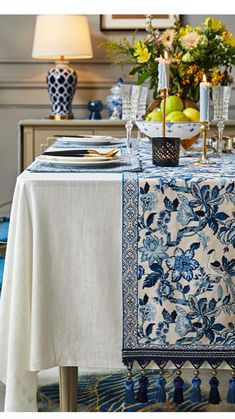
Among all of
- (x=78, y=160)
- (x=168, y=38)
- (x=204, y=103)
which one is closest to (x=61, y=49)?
(x=168, y=38)

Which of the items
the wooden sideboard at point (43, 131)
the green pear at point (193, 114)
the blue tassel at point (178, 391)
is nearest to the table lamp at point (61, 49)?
the wooden sideboard at point (43, 131)

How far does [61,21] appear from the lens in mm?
4488

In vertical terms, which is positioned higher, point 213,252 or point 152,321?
point 213,252

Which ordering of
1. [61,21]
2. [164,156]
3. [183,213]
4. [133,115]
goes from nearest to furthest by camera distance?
1. [183,213]
2. [164,156]
3. [133,115]
4. [61,21]

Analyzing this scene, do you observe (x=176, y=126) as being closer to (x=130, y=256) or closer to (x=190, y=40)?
(x=190, y=40)

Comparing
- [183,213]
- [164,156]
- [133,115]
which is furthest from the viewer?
[133,115]

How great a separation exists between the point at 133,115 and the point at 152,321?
0.86 m

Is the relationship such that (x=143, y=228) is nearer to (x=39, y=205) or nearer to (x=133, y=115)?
(x=39, y=205)

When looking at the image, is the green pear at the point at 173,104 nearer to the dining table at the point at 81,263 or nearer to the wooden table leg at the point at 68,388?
the dining table at the point at 81,263

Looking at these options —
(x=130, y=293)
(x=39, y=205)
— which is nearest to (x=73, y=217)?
(x=39, y=205)

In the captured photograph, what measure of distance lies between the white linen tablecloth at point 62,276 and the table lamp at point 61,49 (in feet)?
8.90

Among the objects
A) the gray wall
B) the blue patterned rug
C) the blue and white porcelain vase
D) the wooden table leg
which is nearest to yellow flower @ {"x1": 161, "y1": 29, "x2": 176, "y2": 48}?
the blue patterned rug

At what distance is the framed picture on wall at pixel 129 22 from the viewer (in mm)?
4816

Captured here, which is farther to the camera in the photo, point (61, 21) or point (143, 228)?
point (61, 21)
